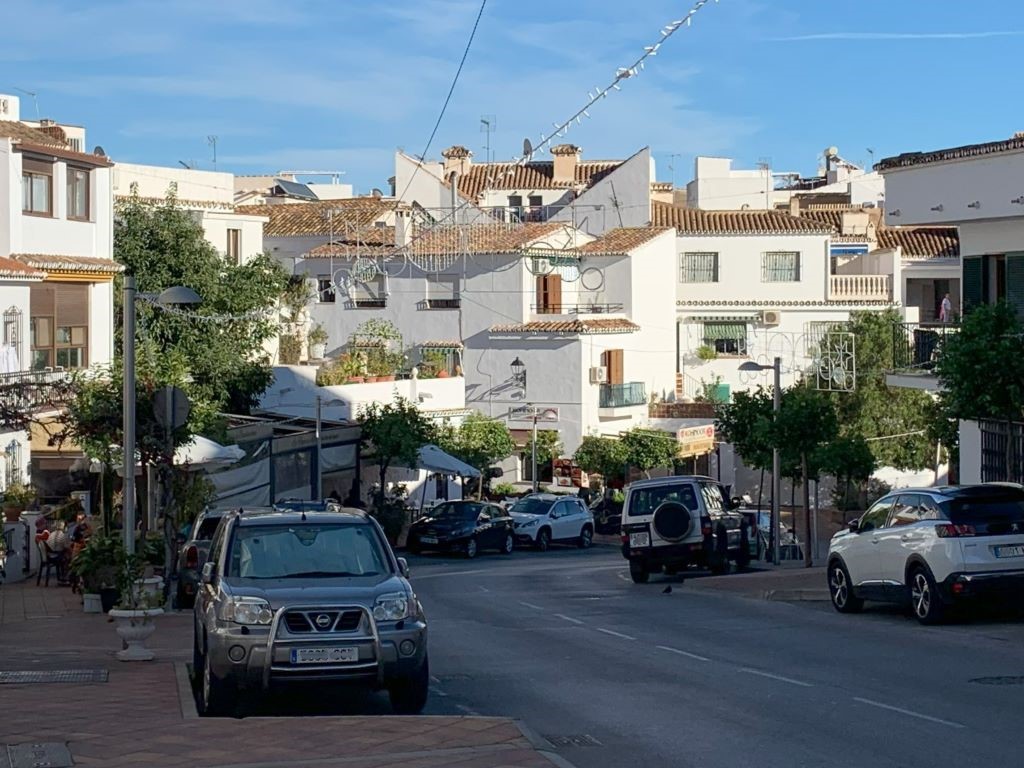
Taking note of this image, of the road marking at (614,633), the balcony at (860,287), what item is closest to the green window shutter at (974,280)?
the road marking at (614,633)

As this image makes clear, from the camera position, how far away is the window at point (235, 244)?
56644mm

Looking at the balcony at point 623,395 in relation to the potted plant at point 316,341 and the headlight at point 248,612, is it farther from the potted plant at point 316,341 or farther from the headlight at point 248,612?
the headlight at point 248,612

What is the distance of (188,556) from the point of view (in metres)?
23.6

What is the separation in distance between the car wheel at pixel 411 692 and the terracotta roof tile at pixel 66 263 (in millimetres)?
22762

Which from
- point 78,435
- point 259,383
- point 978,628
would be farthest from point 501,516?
point 978,628

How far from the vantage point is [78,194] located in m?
36.2

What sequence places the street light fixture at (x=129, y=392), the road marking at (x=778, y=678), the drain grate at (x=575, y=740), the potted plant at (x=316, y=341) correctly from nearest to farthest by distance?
the drain grate at (x=575, y=740) → the road marking at (x=778, y=678) → the street light fixture at (x=129, y=392) → the potted plant at (x=316, y=341)

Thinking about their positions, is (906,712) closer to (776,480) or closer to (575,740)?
(575,740)

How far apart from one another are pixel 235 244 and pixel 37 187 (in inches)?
883

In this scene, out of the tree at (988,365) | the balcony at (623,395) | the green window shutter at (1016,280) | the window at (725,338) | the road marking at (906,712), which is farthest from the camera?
the window at (725,338)

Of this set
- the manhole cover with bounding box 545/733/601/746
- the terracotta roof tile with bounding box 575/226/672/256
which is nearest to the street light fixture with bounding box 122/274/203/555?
the manhole cover with bounding box 545/733/601/746

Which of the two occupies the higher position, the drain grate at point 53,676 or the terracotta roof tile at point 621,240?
the terracotta roof tile at point 621,240

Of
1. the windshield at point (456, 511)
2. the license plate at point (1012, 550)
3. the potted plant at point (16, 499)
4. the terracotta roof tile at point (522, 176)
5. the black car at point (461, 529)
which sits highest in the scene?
the terracotta roof tile at point (522, 176)

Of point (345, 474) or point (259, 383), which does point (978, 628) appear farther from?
point (259, 383)
